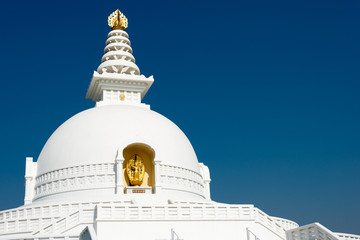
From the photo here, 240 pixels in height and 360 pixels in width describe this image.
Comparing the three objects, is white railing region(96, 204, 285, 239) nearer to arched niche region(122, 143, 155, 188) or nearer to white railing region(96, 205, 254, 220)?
white railing region(96, 205, 254, 220)

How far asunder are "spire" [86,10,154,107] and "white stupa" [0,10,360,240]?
0.09m

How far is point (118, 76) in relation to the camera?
36625 mm

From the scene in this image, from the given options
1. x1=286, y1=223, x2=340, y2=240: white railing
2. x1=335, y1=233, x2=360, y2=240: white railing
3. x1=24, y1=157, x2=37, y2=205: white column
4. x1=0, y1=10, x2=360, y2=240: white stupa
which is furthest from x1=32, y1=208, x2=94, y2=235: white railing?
x1=335, y1=233, x2=360, y2=240: white railing

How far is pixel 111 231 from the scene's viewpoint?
18.3 meters

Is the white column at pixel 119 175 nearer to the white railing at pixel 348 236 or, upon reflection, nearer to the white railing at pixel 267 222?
the white railing at pixel 267 222

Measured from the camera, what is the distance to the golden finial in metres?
41.7

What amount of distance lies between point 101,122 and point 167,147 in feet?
15.4

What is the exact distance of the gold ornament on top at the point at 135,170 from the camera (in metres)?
28.1

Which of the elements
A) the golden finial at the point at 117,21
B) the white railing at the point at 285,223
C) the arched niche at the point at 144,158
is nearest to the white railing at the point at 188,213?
the white railing at the point at 285,223

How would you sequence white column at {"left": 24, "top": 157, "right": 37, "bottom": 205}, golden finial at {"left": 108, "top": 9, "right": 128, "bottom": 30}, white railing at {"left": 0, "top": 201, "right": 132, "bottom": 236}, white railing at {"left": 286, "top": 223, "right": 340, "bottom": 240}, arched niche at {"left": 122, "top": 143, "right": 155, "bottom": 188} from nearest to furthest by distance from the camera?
white railing at {"left": 286, "top": 223, "right": 340, "bottom": 240}, white railing at {"left": 0, "top": 201, "right": 132, "bottom": 236}, arched niche at {"left": 122, "top": 143, "right": 155, "bottom": 188}, white column at {"left": 24, "top": 157, "right": 37, "bottom": 205}, golden finial at {"left": 108, "top": 9, "right": 128, "bottom": 30}

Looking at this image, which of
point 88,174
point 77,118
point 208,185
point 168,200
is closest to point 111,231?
point 168,200

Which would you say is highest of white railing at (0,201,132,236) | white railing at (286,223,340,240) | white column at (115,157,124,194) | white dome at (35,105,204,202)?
white dome at (35,105,204,202)

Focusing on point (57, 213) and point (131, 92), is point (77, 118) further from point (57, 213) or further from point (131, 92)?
point (57, 213)

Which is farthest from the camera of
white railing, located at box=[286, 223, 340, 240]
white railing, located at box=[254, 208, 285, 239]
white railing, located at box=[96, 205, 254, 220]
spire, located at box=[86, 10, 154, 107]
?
spire, located at box=[86, 10, 154, 107]
